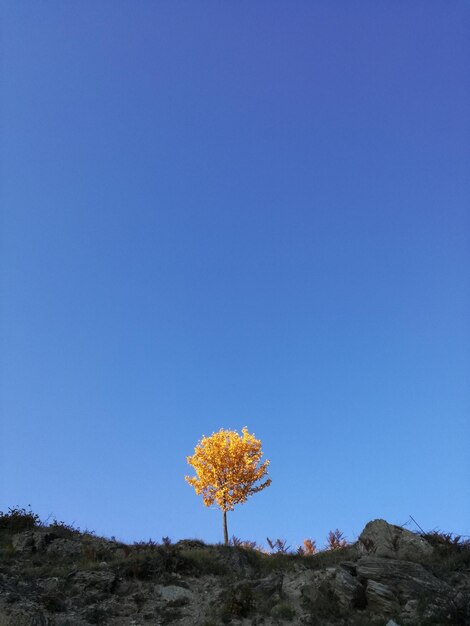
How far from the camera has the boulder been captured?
18344 mm

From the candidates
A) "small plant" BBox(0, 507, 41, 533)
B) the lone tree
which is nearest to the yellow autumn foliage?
the lone tree

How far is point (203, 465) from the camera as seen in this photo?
36906mm

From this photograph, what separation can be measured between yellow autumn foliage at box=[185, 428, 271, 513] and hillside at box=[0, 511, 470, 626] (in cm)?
1544

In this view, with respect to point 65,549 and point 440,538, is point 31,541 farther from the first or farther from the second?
point 440,538

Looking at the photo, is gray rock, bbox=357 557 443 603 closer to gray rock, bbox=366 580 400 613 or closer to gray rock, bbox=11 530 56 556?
gray rock, bbox=366 580 400 613

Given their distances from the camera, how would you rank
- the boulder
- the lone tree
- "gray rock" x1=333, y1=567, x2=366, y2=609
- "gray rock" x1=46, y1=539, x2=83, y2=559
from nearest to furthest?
"gray rock" x1=333, y1=567, x2=366, y2=609 < the boulder < "gray rock" x1=46, y1=539, x2=83, y2=559 < the lone tree

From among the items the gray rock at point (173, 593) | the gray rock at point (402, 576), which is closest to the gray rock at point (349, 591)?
the gray rock at point (402, 576)

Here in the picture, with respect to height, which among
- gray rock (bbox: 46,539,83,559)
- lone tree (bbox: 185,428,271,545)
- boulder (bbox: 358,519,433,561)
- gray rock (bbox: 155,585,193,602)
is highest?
lone tree (bbox: 185,428,271,545)

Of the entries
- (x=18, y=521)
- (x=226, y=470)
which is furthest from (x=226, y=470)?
(x=18, y=521)

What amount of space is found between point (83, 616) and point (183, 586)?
3.89 metres

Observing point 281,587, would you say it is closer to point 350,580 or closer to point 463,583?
point 350,580

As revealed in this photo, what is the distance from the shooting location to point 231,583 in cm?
1738

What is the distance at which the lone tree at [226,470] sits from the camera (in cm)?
3612

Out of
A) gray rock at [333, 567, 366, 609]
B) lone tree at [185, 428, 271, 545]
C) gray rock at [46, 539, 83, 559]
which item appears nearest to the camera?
gray rock at [333, 567, 366, 609]
